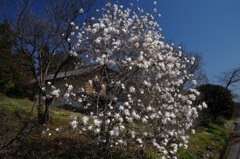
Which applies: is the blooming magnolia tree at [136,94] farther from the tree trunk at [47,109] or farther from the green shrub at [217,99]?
the green shrub at [217,99]

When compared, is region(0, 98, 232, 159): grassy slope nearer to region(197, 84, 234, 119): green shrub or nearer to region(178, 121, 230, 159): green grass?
region(178, 121, 230, 159): green grass

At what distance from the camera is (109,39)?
28.8ft

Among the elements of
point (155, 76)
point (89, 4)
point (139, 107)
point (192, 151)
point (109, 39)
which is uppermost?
point (89, 4)

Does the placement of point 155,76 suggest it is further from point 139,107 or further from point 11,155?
point 11,155

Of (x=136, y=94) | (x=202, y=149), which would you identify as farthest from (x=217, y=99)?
(x=136, y=94)

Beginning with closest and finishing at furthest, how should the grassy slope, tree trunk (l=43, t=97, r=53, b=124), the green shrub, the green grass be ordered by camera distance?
the grassy slope
the green grass
tree trunk (l=43, t=97, r=53, b=124)
the green shrub

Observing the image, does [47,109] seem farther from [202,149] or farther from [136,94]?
[202,149]

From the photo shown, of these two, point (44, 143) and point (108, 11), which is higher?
point (108, 11)

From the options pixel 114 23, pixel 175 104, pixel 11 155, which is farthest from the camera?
pixel 114 23

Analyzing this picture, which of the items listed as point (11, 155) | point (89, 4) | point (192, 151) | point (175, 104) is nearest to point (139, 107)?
point (175, 104)

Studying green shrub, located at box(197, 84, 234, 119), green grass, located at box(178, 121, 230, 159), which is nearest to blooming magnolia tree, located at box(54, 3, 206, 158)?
green grass, located at box(178, 121, 230, 159)

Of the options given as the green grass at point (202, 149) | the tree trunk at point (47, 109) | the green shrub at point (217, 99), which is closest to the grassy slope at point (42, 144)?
the green grass at point (202, 149)

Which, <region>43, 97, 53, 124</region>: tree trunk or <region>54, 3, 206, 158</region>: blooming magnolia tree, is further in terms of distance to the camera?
<region>43, 97, 53, 124</region>: tree trunk

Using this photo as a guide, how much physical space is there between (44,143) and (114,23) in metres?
4.19
